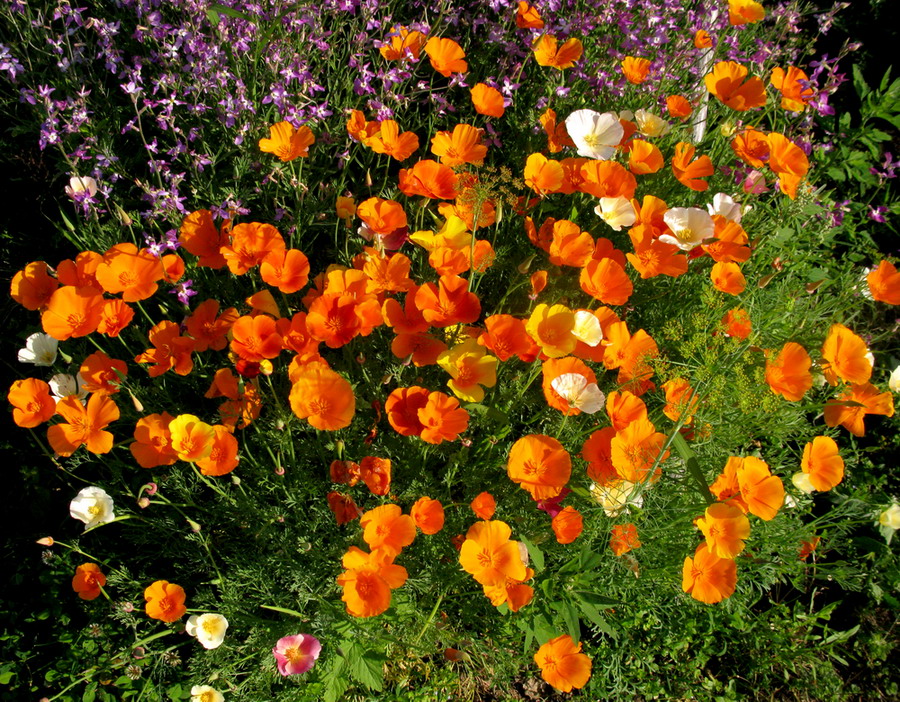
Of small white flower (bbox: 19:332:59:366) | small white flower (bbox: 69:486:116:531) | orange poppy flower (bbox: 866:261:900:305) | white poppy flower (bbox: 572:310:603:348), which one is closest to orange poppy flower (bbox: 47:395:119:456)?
small white flower (bbox: 69:486:116:531)

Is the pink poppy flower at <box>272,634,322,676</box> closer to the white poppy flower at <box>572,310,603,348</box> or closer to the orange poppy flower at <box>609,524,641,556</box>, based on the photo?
the orange poppy flower at <box>609,524,641,556</box>

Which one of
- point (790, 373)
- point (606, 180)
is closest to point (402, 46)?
point (606, 180)

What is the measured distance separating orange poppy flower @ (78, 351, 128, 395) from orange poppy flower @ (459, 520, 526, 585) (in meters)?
1.03

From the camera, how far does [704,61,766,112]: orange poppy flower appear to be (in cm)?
219

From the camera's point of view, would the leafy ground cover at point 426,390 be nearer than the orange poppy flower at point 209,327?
Yes

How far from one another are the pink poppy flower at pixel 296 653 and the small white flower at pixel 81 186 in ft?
4.81

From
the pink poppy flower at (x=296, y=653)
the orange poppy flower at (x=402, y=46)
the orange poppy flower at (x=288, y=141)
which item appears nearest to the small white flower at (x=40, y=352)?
the orange poppy flower at (x=288, y=141)

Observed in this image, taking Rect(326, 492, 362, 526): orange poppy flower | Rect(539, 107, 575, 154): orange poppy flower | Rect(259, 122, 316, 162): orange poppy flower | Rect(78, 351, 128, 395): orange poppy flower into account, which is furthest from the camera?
Rect(539, 107, 575, 154): orange poppy flower

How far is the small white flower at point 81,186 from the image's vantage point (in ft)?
6.75

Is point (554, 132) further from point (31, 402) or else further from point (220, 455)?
point (31, 402)

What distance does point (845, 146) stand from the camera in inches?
131

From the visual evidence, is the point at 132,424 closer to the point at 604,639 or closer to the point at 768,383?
the point at 604,639

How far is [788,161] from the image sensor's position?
214 centimetres

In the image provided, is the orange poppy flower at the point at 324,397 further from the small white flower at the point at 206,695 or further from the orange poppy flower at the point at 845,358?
the orange poppy flower at the point at 845,358
